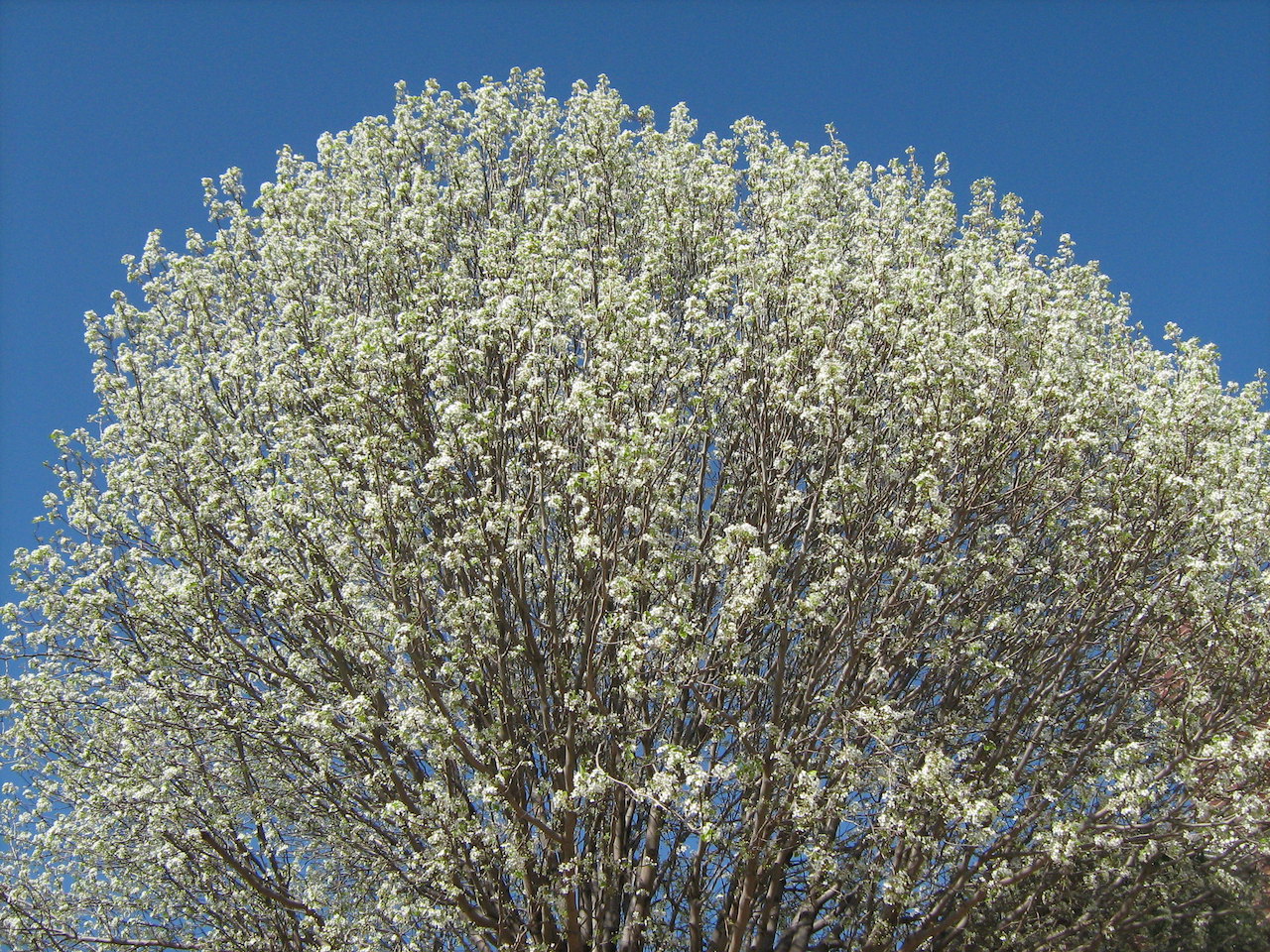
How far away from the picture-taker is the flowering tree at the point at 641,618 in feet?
32.0

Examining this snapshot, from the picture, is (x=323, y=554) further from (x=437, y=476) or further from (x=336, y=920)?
(x=336, y=920)

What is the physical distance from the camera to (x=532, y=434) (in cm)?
995

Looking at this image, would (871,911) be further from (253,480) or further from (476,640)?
(253,480)

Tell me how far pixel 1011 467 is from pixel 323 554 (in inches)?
319

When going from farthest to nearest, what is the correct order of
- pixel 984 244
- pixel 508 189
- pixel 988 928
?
pixel 508 189, pixel 984 244, pixel 988 928

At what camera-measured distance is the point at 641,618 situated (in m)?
9.68

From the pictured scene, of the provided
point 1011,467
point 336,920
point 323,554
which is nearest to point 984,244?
point 1011,467

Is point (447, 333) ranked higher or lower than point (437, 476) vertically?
higher

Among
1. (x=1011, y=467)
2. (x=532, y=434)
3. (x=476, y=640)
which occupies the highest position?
(x=1011, y=467)

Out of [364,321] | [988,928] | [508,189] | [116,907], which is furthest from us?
[508,189]

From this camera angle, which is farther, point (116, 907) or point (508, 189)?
point (508, 189)

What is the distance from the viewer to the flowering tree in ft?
32.0

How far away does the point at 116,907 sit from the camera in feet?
39.2

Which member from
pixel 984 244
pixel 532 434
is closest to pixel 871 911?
pixel 532 434
